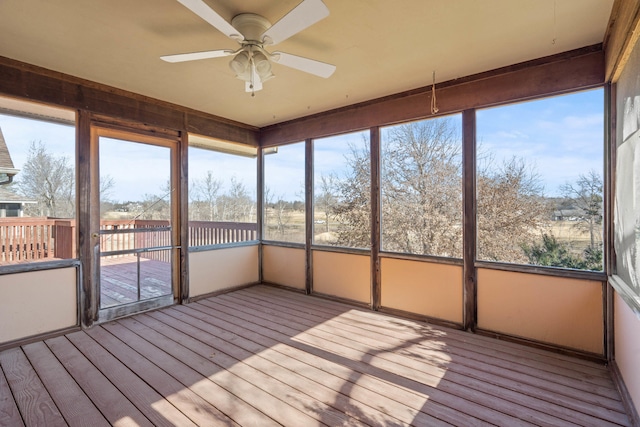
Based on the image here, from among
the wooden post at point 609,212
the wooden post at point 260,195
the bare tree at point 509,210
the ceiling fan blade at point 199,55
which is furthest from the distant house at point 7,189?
the wooden post at point 609,212

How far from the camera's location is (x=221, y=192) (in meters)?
4.88

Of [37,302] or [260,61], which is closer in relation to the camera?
[260,61]

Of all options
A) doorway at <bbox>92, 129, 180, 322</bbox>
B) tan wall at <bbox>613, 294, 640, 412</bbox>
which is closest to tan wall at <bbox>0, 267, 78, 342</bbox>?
doorway at <bbox>92, 129, 180, 322</bbox>

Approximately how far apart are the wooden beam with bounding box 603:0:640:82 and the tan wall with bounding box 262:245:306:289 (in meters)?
3.87

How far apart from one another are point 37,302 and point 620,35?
530 centimetres

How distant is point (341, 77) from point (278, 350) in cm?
278

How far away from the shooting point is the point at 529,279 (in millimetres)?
2943

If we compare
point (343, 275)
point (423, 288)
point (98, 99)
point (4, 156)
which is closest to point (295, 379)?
point (423, 288)

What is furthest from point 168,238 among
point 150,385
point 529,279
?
point 529,279

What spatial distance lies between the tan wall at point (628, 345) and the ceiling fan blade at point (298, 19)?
2556 mm

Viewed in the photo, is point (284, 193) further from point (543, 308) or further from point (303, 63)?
point (543, 308)

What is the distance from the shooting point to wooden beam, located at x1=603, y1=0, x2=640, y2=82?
1797 mm

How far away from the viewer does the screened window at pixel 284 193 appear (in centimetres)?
491

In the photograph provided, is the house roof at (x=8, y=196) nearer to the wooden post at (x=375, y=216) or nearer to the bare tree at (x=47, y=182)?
the bare tree at (x=47, y=182)
